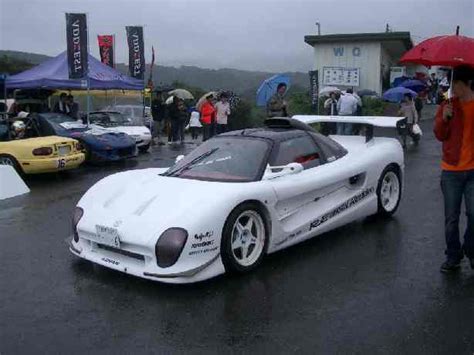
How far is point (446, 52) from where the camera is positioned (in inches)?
177

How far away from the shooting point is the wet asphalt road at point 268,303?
3.65 metres

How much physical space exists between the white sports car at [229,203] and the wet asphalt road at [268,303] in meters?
0.20

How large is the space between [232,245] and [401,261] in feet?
5.40

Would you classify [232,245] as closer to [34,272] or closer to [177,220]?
[177,220]

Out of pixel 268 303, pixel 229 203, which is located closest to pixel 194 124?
pixel 229 203

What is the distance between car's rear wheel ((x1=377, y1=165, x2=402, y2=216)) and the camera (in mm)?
6668

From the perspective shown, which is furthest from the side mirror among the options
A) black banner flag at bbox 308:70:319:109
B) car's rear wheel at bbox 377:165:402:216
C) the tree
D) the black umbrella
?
the tree

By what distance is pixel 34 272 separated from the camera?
5.18m

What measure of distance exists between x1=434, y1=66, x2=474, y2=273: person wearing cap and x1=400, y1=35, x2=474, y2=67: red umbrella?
238 mm

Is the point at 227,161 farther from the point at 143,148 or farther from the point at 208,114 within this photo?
the point at 208,114

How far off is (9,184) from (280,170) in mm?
5908

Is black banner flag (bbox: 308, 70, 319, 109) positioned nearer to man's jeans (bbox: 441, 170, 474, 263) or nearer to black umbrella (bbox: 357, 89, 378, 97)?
black umbrella (bbox: 357, 89, 378, 97)

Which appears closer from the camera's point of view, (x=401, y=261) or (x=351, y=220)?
(x=401, y=261)

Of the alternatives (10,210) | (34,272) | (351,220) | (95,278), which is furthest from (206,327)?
(10,210)
